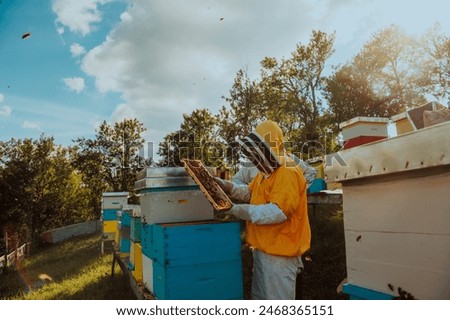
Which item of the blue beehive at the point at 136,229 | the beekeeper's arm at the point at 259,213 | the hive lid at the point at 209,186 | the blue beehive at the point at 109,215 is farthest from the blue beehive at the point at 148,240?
the blue beehive at the point at 109,215

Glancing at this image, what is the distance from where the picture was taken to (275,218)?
8.73 feet

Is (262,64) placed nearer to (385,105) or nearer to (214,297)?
(385,105)

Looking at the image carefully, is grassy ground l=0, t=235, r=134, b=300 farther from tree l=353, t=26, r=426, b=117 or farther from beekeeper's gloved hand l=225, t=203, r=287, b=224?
tree l=353, t=26, r=426, b=117

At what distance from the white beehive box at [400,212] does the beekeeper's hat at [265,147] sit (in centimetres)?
81

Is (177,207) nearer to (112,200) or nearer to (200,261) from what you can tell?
(200,261)

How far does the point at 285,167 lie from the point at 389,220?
1.14m

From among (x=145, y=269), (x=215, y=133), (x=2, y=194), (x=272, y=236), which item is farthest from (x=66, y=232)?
(x=272, y=236)

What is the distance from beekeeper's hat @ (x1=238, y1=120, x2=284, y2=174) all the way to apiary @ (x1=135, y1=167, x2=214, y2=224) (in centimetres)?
81

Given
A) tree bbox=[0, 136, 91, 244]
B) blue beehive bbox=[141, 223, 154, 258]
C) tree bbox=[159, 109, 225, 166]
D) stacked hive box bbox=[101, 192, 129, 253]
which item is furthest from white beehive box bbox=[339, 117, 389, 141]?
tree bbox=[0, 136, 91, 244]

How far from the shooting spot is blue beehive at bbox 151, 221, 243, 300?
2.78m

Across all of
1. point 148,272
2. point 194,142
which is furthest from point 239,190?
point 194,142

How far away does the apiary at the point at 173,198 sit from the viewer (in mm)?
3391

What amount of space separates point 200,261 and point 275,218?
2.32 feet

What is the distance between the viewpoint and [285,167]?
2.85 metres
